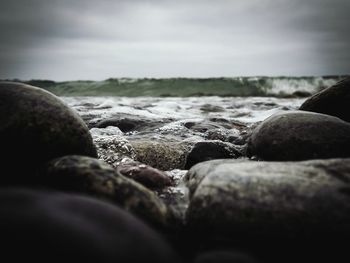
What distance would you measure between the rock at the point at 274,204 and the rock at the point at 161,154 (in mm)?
1458

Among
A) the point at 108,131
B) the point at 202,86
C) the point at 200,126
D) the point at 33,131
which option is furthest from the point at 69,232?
the point at 202,86

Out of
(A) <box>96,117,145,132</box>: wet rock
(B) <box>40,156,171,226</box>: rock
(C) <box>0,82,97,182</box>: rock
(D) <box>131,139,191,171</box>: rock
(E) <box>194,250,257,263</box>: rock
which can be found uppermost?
(C) <box>0,82,97,182</box>: rock

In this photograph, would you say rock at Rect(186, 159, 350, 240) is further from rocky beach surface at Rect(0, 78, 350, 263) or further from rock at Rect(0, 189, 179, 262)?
rock at Rect(0, 189, 179, 262)

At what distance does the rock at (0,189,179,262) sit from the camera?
3.22 feet

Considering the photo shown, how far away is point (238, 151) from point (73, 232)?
2.39 meters

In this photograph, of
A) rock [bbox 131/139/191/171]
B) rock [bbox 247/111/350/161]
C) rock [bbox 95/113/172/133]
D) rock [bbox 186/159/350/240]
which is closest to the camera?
rock [bbox 186/159/350/240]

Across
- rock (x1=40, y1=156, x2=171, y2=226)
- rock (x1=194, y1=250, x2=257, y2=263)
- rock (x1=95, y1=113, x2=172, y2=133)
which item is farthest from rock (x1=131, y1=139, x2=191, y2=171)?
rock (x1=194, y1=250, x2=257, y2=263)

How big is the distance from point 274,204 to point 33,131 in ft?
4.94

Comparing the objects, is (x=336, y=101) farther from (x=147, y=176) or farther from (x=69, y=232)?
(x=69, y=232)

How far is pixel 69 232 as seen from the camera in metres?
1.04

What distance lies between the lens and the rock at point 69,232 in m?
0.98

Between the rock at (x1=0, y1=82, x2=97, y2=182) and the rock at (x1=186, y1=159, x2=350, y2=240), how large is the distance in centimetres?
100

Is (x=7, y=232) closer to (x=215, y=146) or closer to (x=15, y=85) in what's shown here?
(x=15, y=85)

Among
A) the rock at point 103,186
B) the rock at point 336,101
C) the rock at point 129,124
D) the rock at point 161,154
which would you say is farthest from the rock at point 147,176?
the rock at point 129,124
